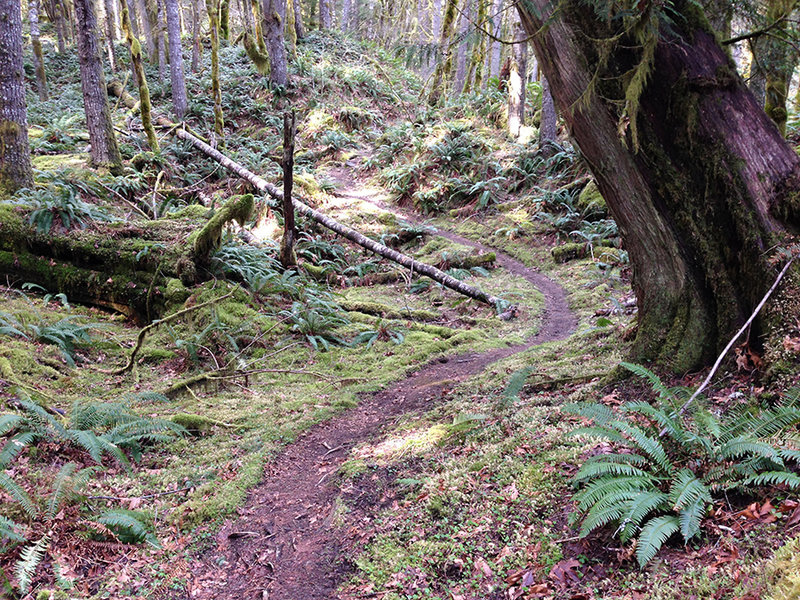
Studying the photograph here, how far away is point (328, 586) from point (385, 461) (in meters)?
1.40

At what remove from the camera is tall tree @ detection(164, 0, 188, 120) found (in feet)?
57.9

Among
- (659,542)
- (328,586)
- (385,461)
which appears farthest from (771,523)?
(385,461)

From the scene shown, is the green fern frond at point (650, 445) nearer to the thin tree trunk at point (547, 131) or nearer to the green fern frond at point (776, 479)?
the green fern frond at point (776, 479)

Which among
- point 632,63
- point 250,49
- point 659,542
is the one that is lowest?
point 659,542

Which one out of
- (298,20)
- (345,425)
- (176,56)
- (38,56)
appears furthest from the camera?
(298,20)

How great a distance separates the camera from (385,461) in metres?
4.43

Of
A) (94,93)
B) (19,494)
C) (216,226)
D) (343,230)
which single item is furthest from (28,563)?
(94,93)

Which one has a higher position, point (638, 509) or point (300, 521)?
point (638, 509)

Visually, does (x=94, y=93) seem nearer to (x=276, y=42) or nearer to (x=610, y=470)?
(x=276, y=42)

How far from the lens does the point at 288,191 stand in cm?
967

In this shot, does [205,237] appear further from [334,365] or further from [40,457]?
[40,457]

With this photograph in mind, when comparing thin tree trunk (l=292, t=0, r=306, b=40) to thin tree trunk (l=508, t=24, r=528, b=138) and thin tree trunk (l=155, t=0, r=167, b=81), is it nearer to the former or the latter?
thin tree trunk (l=155, t=0, r=167, b=81)

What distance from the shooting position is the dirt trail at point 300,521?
3.21m

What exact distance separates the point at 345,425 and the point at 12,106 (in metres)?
8.83
